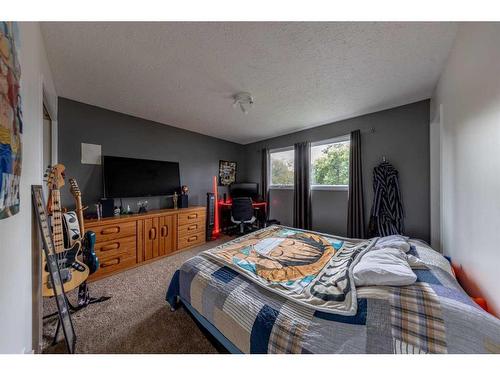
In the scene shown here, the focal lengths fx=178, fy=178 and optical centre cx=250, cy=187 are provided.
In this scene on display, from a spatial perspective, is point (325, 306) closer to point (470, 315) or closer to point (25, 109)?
point (470, 315)

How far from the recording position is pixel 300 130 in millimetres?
3635

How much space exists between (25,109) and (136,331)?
65.5 inches

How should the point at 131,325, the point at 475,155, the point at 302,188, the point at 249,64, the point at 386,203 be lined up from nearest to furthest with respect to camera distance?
the point at 475,155, the point at 131,325, the point at 249,64, the point at 386,203, the point at 302,188

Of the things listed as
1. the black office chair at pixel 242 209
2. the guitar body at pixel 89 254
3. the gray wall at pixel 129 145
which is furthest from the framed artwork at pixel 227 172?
the guitar body at pixel 89 254

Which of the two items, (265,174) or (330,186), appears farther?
(265,174)

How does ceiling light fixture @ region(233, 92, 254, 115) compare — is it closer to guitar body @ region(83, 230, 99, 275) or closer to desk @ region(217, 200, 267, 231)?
guitar body @ region(83, 230, 99, 275)

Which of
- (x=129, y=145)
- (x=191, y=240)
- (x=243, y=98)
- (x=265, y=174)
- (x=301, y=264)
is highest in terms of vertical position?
(x=243, y=98)

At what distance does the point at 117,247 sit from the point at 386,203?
149 inches

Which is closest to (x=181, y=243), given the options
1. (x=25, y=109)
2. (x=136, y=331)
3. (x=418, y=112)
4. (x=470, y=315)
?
(x=136, y=331)

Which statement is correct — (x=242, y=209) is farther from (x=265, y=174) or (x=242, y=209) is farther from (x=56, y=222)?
(x=56, y=222)

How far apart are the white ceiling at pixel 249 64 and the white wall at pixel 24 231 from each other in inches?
16.6

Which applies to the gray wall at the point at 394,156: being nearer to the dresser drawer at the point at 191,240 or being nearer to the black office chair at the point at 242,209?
the black office chair at the point at 242,209

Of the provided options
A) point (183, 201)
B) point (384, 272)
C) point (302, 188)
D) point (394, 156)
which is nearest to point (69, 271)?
point (183, 201)

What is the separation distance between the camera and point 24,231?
3.21 feet
